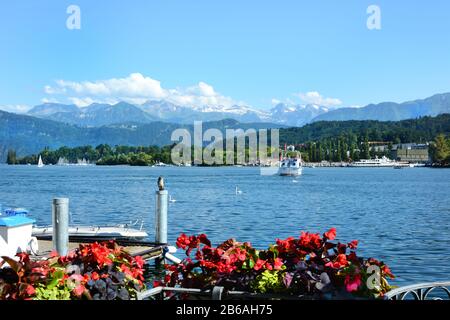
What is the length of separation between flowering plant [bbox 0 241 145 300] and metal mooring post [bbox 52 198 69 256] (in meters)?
7.83

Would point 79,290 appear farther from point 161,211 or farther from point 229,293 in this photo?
point 161,211

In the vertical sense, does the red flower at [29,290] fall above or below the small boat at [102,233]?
above

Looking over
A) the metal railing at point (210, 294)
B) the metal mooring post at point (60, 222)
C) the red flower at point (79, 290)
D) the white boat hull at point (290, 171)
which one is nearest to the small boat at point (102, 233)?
the metal mooring post at point (60, 222)

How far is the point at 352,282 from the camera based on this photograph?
477cm

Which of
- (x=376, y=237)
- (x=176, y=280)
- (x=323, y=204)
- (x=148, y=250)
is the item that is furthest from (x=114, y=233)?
(x=323, y=204)

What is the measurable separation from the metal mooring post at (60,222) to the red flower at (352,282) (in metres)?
9.59

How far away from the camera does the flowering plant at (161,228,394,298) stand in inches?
191

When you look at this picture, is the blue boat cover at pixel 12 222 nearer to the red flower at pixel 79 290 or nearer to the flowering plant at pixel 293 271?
the flowering plant at pixel 293 271

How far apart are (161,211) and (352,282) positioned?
1517 centimetres

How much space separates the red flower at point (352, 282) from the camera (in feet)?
15.6

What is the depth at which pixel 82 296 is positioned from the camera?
472 centimetres

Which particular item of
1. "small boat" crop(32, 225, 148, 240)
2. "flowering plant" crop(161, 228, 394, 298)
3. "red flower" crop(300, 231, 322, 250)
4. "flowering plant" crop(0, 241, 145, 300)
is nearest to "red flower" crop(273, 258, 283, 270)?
"flowering plant" crop(161, 228, 394, 298)
